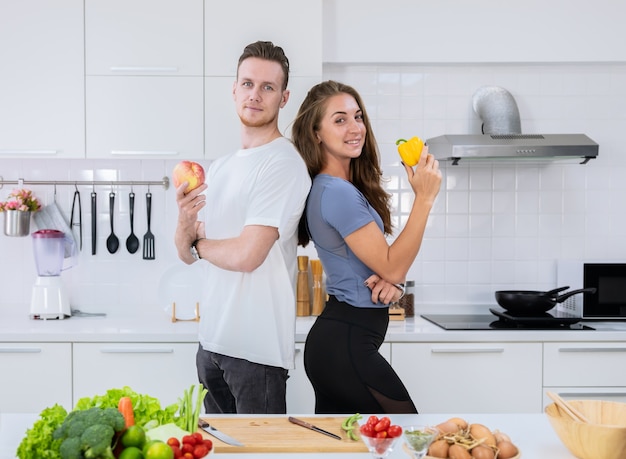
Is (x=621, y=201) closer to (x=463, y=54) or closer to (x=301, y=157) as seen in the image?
(x=463, y=54)

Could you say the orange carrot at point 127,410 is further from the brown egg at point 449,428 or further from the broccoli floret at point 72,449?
the brown egg at point 449,428

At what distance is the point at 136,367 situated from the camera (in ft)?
10.00

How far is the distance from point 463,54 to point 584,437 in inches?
102

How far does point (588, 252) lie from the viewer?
147 inches

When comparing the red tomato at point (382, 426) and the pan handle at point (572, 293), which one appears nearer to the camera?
the red tomato at point (382, 426)

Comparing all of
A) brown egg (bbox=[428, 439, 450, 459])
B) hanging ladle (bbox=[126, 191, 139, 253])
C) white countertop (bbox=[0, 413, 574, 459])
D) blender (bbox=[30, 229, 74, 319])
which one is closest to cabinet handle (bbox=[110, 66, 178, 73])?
hanging ladle (bbox=[126, 191, 139, 253])

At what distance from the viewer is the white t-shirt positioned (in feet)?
7.20

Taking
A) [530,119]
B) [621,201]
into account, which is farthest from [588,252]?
[530,119]

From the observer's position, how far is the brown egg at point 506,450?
4.44 feet

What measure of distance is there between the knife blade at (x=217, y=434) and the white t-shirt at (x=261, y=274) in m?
0.55

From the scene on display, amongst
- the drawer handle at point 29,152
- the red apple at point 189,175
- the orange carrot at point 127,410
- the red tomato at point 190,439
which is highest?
the drawer handle at point 29,152

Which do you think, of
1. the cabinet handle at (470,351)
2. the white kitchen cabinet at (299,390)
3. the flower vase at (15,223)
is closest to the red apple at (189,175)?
the white kitchen cabinet at (299,390)

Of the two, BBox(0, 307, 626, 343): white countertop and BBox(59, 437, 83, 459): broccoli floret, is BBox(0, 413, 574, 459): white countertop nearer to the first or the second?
BBox(59, 437, 83, 459): broccoli floret

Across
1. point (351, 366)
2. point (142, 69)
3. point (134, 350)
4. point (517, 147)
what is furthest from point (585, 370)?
point (142, 69)
